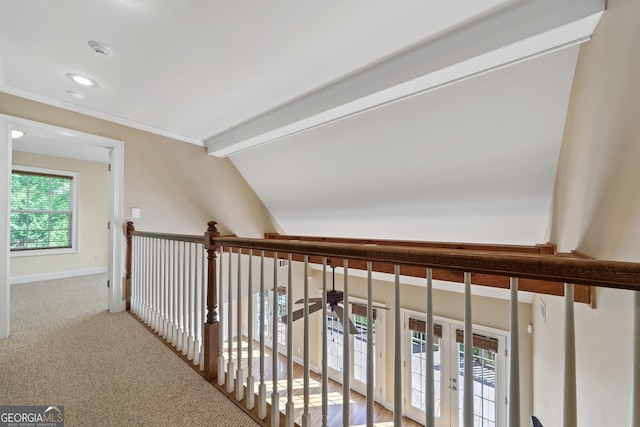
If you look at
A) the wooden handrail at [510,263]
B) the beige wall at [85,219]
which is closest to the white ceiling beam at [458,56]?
the wooden handrail at [510,263]

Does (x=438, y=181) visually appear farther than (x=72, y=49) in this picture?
Yes

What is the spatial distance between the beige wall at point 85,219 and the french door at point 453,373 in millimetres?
5682

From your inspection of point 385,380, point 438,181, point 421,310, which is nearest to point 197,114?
point 438,181

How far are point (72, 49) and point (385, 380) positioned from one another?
5.65m

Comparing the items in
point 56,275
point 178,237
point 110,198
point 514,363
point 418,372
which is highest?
point 110,198

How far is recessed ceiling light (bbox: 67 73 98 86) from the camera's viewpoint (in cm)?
216

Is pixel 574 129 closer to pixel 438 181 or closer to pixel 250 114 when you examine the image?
pixel 438 181

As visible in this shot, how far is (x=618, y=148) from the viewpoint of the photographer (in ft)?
3.46

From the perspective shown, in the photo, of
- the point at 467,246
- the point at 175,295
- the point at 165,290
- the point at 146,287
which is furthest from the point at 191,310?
the point at 467,246

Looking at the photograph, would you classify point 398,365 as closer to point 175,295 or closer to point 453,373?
point 175,295

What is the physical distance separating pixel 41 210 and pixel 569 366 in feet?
23.2

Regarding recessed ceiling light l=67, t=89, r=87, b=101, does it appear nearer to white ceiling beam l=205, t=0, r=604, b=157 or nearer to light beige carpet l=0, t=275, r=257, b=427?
white ceiling beam l=205, t=0, r=604, b=157

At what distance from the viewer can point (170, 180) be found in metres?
3.42

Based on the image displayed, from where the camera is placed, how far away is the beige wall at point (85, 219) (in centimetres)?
467
